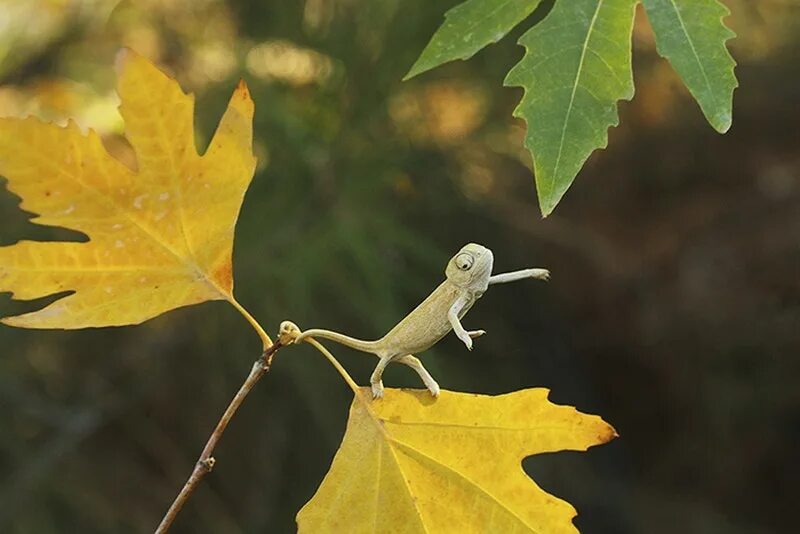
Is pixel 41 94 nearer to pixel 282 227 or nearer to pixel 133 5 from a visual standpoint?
pixel 133 5

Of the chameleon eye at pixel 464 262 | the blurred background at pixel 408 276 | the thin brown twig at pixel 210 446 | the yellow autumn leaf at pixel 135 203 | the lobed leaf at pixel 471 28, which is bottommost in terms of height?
the blurred background at pixel 408 276

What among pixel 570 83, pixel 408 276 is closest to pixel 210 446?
pixel 570 83

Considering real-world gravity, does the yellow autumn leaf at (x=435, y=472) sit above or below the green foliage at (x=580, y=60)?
below

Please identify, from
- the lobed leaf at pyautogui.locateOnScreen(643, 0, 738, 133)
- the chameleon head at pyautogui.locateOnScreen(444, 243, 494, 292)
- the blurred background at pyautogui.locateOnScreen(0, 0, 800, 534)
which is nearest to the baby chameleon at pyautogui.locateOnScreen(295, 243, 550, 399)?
the chameleon head at pyautogui.locateOnScreen(444, 243, 494, 292)

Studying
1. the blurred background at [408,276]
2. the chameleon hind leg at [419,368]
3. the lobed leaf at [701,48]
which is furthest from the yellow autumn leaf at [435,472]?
the blurred background at [408,276]

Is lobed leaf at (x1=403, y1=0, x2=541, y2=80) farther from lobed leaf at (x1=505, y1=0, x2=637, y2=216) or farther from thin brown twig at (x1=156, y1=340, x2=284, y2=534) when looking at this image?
thin brown twig at (x1=156, y1=340, x2=284, y2=534)

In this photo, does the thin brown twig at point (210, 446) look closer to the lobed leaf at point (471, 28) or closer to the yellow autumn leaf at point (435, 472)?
the yellow autumn leaf at point (435, 472)

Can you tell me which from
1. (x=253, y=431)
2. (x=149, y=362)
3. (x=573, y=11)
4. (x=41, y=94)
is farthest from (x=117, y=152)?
(x=573, y=11)

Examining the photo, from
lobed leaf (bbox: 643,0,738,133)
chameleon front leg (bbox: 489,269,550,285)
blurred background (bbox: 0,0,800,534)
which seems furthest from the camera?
blurred background (bbox: 0,0,800,534)
